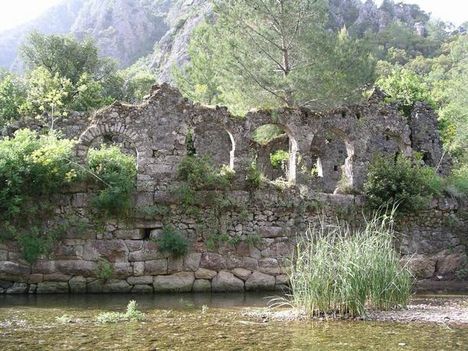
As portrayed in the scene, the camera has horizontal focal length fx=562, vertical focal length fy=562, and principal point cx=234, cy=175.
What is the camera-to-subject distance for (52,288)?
519 inches

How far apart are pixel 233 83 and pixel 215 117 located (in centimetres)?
742

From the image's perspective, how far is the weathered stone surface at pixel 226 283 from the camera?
46.5 ft

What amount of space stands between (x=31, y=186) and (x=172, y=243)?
3.67 meters

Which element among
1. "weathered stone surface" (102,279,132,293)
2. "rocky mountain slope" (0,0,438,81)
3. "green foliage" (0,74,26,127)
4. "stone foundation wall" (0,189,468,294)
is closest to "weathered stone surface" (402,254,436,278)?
"stone foundation wall" (0,189,468,294)

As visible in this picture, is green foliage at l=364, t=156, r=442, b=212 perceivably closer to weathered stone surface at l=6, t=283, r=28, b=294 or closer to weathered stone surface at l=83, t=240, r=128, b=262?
weathered stone surface at l=83, t=240, r=128, b=262

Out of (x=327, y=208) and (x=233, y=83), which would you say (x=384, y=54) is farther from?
(x=327, y=208)

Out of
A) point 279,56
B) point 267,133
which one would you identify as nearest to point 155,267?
point 267,133

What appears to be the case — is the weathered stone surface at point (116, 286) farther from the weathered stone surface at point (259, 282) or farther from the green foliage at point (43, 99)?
the green foliage at point (43, 99)

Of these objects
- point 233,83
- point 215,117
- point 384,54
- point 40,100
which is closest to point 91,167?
point 215,117

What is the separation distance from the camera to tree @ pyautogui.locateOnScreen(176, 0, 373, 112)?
2278 cm

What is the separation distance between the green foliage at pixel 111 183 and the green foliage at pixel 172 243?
110 centimetres

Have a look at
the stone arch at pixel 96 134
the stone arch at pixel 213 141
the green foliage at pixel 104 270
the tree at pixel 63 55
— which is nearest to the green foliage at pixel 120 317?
the green foliage at pixel 104 270

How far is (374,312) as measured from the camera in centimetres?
930

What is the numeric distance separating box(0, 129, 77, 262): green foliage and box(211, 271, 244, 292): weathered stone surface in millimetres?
3993
